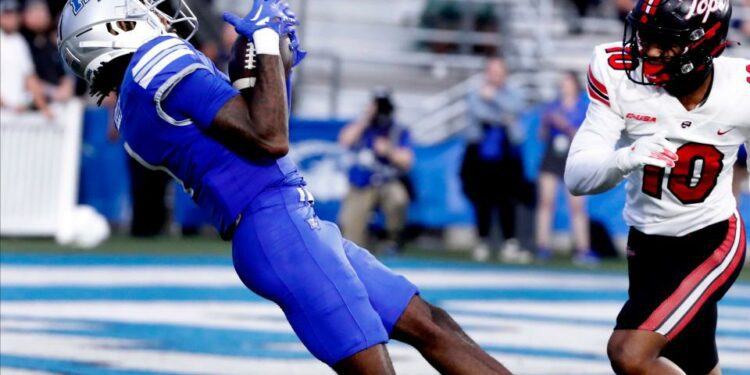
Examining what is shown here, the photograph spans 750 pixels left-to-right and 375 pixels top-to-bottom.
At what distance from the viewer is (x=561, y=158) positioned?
13102 millimetres

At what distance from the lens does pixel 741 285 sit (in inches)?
469

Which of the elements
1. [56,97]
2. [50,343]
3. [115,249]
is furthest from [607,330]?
[56,97]

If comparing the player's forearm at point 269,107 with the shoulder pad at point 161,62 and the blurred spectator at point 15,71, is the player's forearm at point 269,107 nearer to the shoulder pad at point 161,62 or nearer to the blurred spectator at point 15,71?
the shoulder pad at point 161,62

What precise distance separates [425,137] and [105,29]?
12.3 meters

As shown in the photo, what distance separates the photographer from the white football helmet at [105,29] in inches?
173

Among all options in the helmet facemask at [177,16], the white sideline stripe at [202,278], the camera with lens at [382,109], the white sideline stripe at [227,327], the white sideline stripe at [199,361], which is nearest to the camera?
the helmet facemask at [177,16]

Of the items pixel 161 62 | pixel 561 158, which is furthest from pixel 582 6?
pixel 161 62

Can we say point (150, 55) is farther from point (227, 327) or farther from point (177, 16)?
point (227, 327)

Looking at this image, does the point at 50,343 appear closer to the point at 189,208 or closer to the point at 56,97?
the point at 56,97

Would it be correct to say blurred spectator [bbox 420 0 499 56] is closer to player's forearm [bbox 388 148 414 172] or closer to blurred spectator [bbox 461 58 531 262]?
blurred spectator [bbox 461 58 531 262]

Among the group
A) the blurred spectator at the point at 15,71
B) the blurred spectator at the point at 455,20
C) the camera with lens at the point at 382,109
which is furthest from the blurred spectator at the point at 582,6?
the blurred spectator at the point at 15,71

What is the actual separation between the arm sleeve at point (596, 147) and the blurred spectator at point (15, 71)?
9037 mm

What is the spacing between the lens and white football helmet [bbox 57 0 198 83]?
4.39 m

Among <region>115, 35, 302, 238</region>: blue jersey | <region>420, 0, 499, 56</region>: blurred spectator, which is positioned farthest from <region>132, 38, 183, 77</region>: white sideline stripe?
<region>420, 0, 499, 56</region>: blurred spectator
